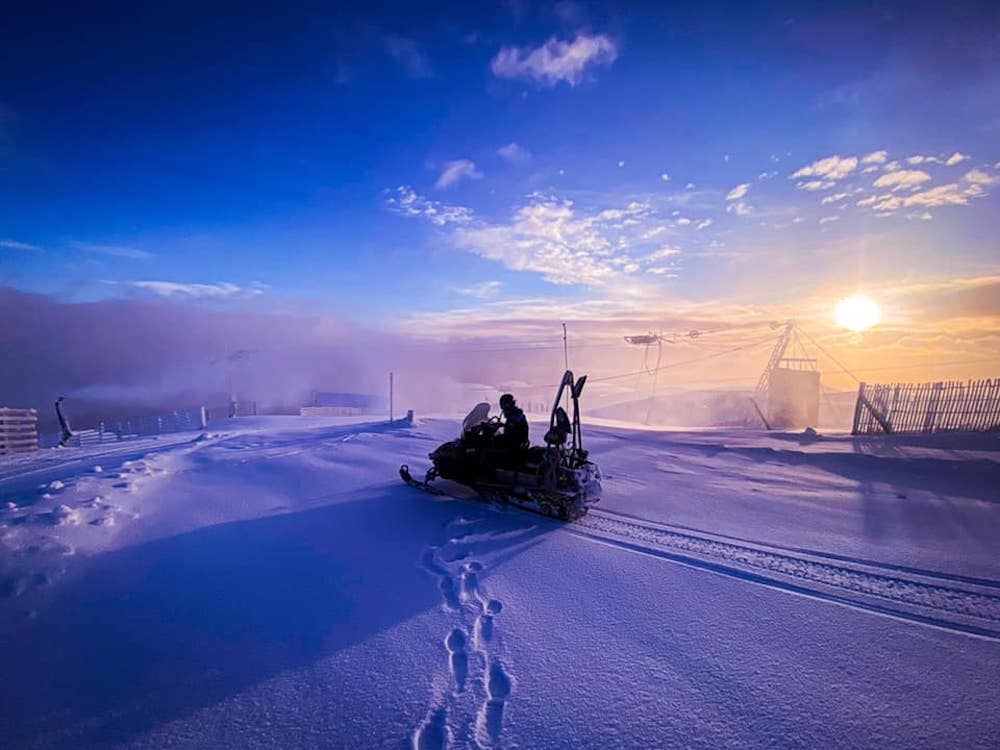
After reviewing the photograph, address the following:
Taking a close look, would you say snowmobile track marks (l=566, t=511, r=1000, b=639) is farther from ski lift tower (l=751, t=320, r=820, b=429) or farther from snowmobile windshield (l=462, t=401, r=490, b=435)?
→ ski lift tower (l=751, t=320, r=820, b=429)

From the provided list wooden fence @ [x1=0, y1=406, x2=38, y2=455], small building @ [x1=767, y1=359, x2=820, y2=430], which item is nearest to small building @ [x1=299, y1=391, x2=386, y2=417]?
wooden fence @ [x1=0, y1=406, x2=38, y2=455]

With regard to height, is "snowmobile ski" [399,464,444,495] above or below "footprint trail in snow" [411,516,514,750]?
above

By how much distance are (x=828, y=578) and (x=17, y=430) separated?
2832 cm

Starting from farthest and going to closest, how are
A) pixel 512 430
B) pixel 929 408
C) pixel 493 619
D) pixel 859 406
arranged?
pixel 859 406 < pixel 929 408 < pixel 512 430 < pixel 493 619

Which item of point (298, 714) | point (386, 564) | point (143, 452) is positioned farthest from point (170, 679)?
point (143, 452)

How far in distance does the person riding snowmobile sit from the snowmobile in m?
0.06

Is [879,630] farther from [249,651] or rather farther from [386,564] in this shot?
[249,651]

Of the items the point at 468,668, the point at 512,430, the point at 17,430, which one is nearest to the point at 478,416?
the point at 512,430

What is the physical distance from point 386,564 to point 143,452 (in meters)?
11.5

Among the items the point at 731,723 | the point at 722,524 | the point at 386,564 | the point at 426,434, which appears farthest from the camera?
the point at 426,434

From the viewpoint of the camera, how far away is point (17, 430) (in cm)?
1841

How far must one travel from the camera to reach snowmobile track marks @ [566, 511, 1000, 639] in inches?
172

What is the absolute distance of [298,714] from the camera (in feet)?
10.1

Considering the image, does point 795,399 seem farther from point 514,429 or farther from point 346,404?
point 346,404
